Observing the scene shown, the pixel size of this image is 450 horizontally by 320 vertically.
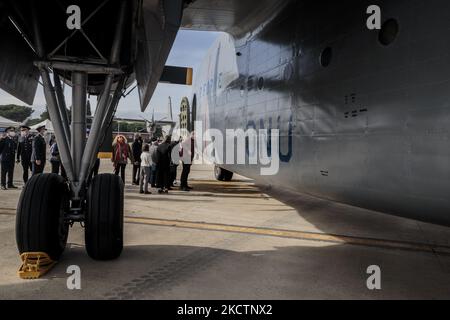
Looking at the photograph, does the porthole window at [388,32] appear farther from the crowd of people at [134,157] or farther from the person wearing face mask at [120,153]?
the person wearing face mask at [120,153]

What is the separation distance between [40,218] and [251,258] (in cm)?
268

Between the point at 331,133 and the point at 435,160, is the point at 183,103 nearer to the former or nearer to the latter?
the point at 331,133

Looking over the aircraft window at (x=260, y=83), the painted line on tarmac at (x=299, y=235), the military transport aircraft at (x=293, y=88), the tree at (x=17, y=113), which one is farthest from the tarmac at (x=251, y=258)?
the tree at (x=17, y=113)

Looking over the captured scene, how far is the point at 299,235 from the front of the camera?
6770 mm

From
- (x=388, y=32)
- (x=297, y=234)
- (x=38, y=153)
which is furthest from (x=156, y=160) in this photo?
(x=388, y=32)

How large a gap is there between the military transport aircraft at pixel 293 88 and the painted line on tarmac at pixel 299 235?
3.17ft

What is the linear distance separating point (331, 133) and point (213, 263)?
7.20ft

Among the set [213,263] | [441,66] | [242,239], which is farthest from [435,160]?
[242,239]

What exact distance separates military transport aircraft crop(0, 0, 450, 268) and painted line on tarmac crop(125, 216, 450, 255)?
0.97 m

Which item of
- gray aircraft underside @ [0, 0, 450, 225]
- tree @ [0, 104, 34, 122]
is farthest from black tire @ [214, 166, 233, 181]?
tree @ [0, 104, 34, 122]

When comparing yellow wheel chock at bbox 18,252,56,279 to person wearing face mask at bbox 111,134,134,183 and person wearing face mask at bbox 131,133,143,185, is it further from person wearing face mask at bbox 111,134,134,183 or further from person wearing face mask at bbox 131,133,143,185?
person wearing face mask at bbox 131,133,143,185

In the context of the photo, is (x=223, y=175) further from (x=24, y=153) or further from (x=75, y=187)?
(x=75, y=187)

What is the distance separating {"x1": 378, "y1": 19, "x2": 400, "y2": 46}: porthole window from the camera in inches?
150

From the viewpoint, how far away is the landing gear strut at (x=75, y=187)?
4777 millimetres
